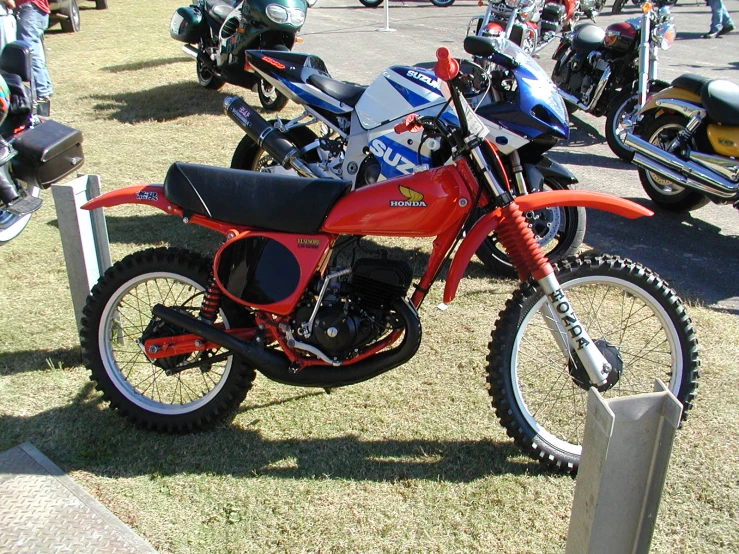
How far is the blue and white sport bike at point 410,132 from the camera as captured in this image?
4113mm

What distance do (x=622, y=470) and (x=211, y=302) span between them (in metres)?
1.94

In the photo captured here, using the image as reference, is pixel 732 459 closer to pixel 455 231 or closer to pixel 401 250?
pixel 455 231

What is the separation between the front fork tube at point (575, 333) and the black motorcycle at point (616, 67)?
4057 millimetres

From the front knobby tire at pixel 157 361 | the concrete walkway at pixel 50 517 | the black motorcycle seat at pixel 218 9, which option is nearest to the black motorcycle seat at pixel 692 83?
the front knobby tire at pixel 157 361

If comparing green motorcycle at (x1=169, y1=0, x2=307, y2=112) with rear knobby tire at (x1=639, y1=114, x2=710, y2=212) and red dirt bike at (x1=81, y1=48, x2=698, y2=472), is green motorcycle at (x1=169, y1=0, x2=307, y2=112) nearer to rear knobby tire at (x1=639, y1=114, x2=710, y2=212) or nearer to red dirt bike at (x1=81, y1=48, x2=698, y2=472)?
rear knobby tire at (x1=639, y1=114, x2=710, y2=212)

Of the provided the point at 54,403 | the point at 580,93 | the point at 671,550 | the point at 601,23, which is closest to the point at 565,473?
the point at 671,550

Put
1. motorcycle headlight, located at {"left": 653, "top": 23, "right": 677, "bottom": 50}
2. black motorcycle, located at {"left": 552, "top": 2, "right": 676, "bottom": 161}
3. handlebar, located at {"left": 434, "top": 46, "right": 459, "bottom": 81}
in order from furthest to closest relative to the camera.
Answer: motorcycle headlight, located at {"left": 653, "top": 23, "right": 677, "bottom": 50} < black motorcycle, located at {"left": 552, "top": 2, "right": 676, "bottom": 161} < handlebar, located at {"left": 434, "top": 46, "right": 459, "bottom": 81}

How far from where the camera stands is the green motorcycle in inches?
301

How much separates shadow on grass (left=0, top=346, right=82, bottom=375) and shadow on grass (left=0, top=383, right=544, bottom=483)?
1.40 ft

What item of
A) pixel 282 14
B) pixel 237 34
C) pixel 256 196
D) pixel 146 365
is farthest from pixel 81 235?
pixel 237 34

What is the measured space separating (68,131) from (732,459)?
479cm

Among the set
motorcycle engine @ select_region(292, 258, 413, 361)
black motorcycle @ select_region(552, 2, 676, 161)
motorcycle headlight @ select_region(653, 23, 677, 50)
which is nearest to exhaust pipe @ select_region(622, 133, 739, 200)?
black motorcycle @ select_region(552, 2, 676, 161)

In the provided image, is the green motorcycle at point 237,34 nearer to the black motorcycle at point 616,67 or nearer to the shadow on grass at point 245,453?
the black motorcycle at point 616,67

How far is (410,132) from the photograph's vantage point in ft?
14.3
